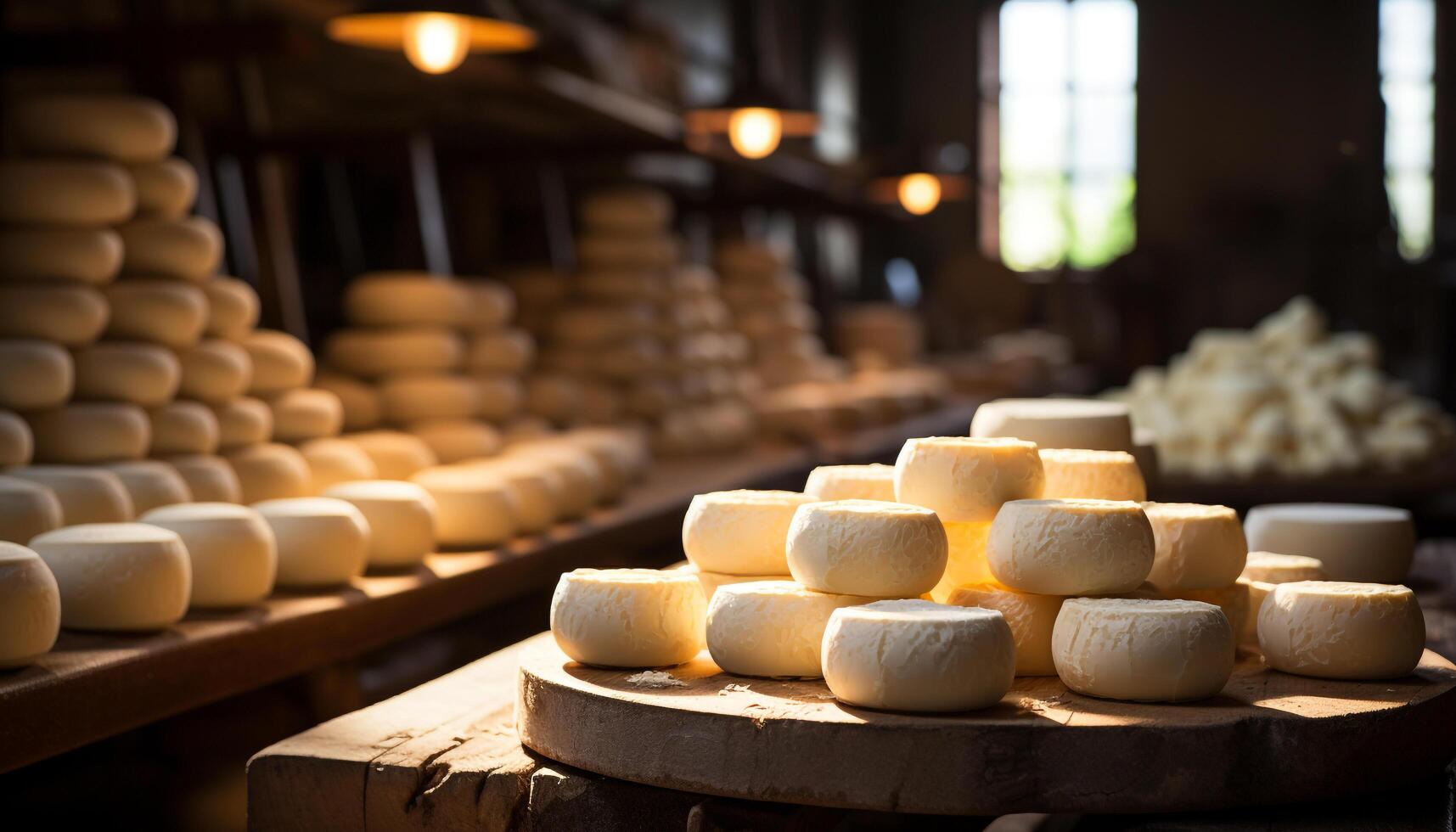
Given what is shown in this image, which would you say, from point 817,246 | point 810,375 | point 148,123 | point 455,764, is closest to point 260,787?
point 455,764

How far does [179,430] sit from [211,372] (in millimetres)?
171

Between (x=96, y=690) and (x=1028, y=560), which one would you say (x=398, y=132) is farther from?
(x=1028, y=560)

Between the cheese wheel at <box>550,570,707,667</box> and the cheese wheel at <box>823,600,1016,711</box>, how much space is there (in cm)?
22

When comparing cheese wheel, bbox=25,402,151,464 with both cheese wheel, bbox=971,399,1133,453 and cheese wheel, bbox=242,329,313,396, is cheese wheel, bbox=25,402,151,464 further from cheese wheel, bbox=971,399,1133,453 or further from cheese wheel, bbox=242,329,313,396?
cheese wheel, bbox=971,399,1133,453

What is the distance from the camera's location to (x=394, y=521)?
2.71 metres

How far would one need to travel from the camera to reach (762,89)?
473 cm

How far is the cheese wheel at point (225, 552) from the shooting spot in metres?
2.24

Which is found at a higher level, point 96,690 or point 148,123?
point 148,123

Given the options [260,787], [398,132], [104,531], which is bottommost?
[260,787]

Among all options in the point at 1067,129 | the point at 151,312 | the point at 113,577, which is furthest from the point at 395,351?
the point at 1067,129

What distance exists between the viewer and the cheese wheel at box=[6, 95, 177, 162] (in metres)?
2.87

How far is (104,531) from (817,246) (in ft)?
21.9

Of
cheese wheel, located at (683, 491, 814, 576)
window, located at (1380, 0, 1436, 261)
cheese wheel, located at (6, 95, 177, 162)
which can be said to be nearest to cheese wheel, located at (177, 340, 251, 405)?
cheese wheel, located at (6, 95, 177, 162)

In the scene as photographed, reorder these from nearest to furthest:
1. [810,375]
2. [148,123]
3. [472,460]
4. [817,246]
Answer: [148,123], [472,460], [810,375], [817,246]
